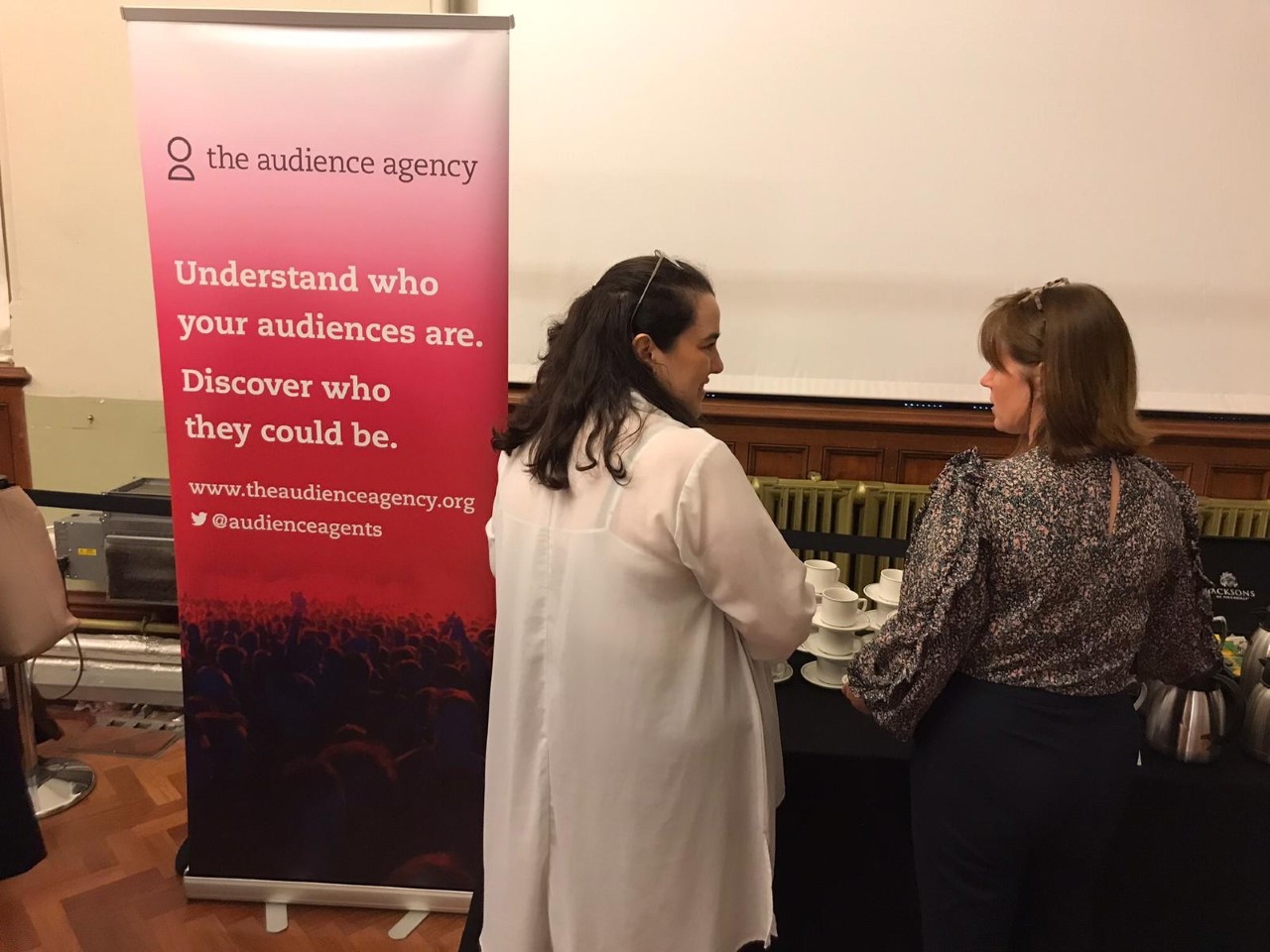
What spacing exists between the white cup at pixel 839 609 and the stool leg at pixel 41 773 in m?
2.17

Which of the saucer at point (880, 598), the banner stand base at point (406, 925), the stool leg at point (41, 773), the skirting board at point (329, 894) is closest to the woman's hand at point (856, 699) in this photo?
the saucer at point (880, 598)

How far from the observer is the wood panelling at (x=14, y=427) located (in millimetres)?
2969

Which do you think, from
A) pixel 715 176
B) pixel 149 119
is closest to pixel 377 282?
pixel 149 119

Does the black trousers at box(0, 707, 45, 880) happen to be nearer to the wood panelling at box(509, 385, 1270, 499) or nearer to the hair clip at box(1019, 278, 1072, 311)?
the wood panelling at box(509, 385, 1270, 499)

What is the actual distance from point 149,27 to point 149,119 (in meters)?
0.16

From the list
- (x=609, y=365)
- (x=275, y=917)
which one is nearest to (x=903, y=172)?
(x=609, y=365)

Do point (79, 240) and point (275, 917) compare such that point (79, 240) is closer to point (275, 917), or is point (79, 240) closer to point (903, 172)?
point (275, 917)

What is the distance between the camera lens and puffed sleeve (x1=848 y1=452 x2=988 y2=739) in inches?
45.3

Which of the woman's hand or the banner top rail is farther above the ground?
the banner top rail

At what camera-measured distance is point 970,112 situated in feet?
8.46

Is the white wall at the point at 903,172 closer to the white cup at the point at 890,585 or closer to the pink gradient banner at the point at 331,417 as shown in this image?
the white cup at the point at 890,585

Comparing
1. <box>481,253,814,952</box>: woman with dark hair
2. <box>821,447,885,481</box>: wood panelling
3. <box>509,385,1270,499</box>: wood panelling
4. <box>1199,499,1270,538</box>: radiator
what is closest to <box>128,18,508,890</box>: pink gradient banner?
<box>481,253,814,952</box>: woman with dark hair

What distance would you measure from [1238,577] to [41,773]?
3325mm

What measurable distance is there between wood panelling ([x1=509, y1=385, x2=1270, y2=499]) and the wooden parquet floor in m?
1.54
